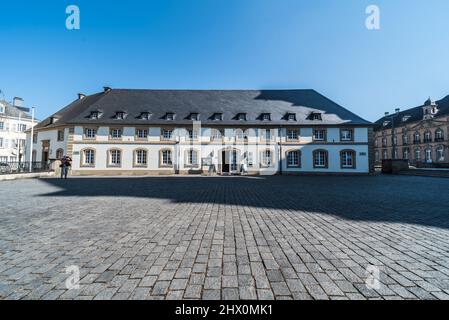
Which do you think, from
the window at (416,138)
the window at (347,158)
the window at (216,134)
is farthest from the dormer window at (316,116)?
the window at (416,138)

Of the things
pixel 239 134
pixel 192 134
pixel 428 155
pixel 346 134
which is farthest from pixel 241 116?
pixel 428 155

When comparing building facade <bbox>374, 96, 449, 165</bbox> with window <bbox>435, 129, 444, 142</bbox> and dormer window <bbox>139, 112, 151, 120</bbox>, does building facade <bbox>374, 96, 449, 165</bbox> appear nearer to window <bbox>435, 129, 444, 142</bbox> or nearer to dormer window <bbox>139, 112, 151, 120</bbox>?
window <bbox>435, 129, 444, 142</bbox>

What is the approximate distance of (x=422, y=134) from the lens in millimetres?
43562

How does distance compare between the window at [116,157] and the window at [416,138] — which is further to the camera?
the window at [416,138]

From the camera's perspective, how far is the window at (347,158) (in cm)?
2262

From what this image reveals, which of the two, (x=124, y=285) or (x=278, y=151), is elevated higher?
(x=278, y=151)

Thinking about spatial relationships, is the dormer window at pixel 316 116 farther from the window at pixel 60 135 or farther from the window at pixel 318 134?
the window at pixel 60 135

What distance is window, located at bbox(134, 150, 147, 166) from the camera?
2250 cm

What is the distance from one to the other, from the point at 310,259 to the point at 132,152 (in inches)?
899

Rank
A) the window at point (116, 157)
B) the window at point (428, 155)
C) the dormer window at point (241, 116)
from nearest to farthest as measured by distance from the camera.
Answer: the window at point (116, 157) < the dormer window at point (241, 116) < the window at point (428, 155)

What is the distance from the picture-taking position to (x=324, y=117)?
2336 centimetres

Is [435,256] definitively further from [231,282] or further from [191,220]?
[191,220]

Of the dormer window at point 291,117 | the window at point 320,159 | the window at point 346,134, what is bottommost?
the window at point 320,159
